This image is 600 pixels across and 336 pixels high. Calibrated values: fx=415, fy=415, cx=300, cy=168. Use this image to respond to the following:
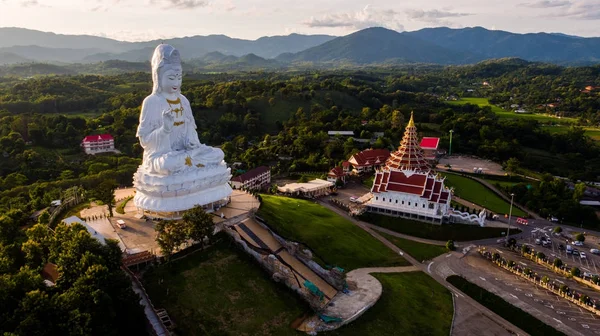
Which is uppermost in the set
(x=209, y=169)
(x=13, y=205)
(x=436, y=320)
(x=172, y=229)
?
(x=209, y=169)

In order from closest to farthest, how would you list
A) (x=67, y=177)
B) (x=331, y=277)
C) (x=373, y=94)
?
(x=331, y=277)
(x=67, y=177)
(x=373, y=94)

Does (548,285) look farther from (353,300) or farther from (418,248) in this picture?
(353,300)

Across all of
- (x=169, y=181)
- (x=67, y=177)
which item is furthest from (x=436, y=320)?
(x=67, y=177)

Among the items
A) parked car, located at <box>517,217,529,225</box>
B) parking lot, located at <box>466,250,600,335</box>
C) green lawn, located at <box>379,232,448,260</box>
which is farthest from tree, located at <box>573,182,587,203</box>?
green lawn, located at <box>379,232,448,260</box>

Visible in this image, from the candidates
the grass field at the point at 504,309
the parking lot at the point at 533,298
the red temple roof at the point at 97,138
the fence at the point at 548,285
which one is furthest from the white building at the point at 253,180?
the red temple roof at the point at 97,138

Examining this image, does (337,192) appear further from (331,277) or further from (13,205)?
(13,205)

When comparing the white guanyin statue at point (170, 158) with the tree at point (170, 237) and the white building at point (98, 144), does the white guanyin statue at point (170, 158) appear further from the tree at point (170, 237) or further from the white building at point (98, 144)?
the white building at point (98, 144)
